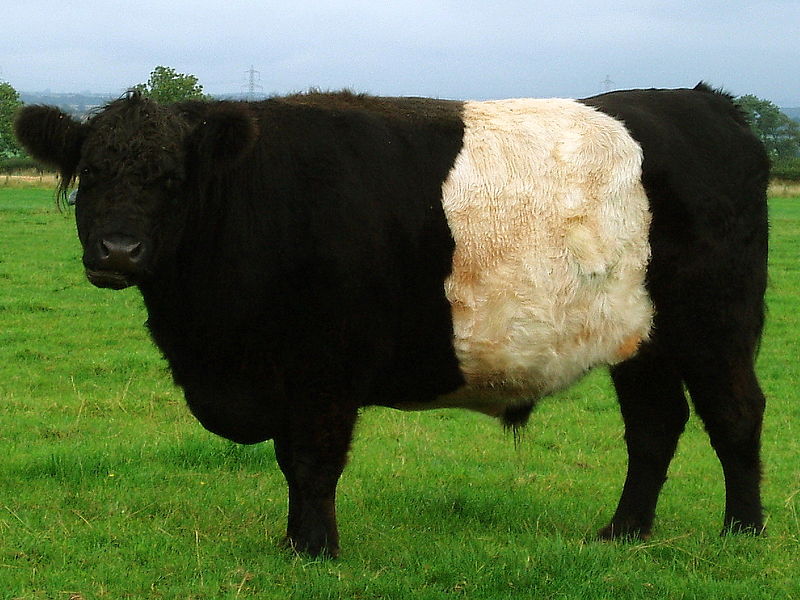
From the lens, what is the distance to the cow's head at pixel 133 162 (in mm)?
4656

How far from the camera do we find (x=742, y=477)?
603 centimetres

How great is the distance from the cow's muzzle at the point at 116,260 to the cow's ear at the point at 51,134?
71 cm

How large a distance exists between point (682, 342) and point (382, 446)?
2.89m

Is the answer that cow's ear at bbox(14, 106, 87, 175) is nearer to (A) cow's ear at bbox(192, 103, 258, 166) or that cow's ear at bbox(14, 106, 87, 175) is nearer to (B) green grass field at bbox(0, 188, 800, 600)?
(A) cow's ear at bbox(192, 103, 258, 166)

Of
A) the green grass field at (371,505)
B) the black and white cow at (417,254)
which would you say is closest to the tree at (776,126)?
the green grass field at (371,505)

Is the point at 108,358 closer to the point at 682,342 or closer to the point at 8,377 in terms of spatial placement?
the point at 8,377

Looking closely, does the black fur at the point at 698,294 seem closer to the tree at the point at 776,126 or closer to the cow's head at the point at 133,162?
the cow's head at the point at 133,162

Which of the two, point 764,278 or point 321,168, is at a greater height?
point 321,168

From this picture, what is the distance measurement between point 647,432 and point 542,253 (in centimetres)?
150

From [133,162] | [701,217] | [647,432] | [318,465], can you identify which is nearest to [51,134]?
[133,162]

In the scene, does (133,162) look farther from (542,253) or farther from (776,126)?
(776,126)

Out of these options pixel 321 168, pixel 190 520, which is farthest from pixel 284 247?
pixel 190 520

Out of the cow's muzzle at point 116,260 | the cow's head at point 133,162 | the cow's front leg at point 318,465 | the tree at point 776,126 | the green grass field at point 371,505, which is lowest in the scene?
the green grass field at point 371,505

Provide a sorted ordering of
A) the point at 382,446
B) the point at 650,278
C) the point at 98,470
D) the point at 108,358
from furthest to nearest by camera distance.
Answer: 1. the point at 108,358
2. the point at 382,446
3. the point at 98,470
4. the point at 650,278
